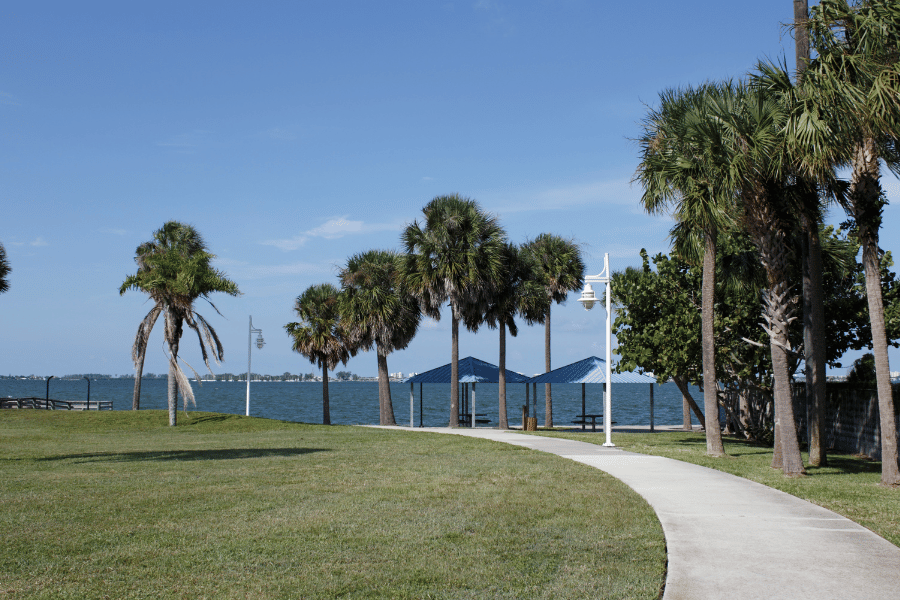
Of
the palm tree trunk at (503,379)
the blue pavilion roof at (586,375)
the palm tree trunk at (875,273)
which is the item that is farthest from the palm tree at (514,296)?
the palm tree trunk at (875,273)

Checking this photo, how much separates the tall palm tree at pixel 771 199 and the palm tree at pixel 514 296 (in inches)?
822

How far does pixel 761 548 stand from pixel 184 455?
13.7 meters

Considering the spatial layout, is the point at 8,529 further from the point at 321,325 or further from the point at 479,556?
the point at 321,325

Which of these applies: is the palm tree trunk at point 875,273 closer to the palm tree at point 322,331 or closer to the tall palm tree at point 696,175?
the tall palm tree at point 696,175

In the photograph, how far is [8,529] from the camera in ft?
26.5

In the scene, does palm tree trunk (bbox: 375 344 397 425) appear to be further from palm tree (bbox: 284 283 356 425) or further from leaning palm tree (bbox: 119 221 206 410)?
leaning palm tree (bbox: 119 221 206 410)

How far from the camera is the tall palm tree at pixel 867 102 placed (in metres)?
10.8

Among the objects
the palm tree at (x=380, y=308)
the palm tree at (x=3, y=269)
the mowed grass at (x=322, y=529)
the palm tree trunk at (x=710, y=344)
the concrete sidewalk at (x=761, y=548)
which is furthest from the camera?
the palm tree at (x=380, y=308)

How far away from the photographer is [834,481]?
42.2ft

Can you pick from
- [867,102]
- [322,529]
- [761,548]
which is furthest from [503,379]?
[761,548]

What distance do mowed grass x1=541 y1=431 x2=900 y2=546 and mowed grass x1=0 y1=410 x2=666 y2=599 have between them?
8.37 ft

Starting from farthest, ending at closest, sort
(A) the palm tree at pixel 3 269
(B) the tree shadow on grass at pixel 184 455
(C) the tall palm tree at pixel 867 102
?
(A) the palm tree at pixel 3 269 → (B) the tree shadow on grass at pixel 184 455 → (C) the tall palm tree at pixel 867 102

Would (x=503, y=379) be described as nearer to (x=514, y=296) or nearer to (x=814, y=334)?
(x=514, y=296)

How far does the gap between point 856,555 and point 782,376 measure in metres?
8.05
